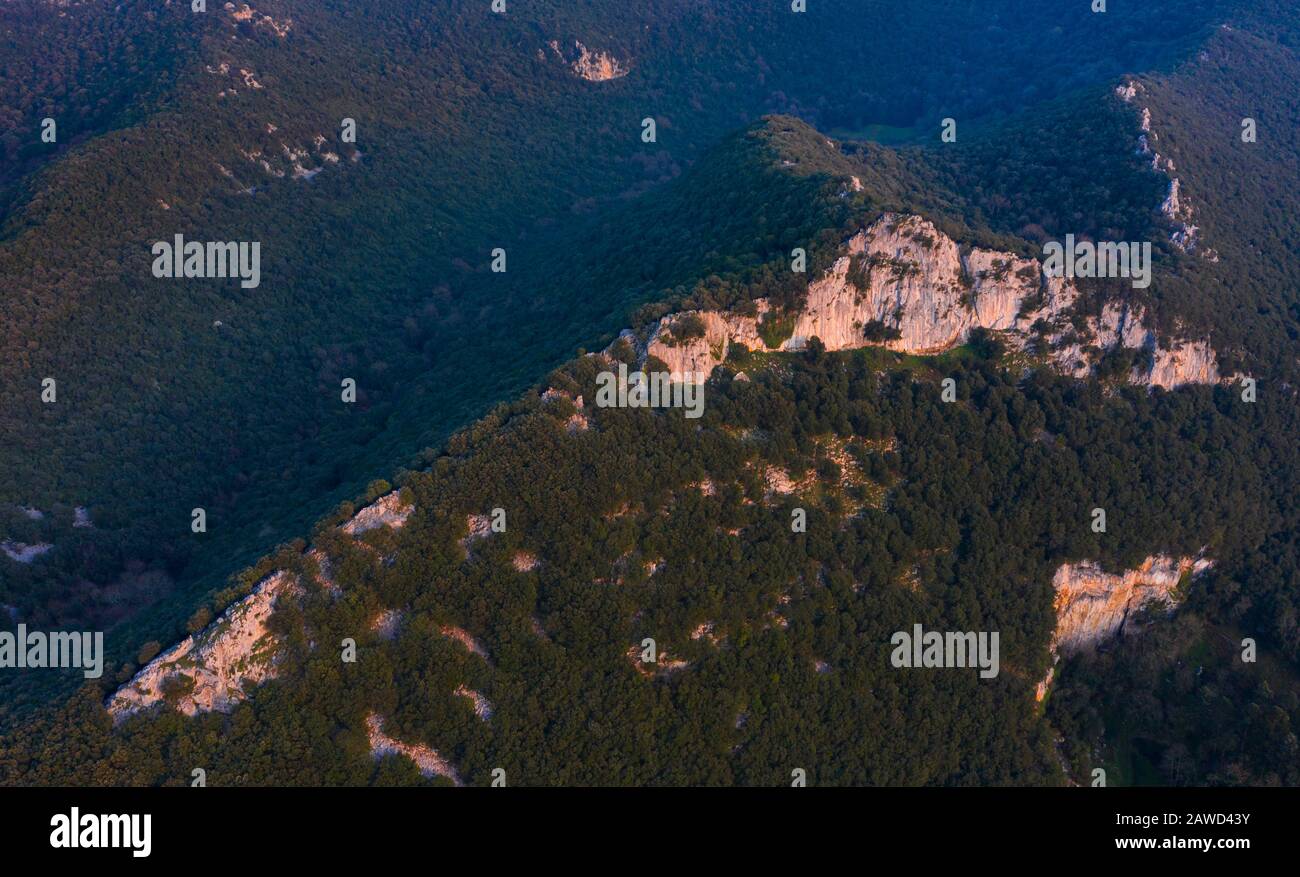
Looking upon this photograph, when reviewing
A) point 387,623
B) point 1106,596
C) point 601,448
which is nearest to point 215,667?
point 387,623

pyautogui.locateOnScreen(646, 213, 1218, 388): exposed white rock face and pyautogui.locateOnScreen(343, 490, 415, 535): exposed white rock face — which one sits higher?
pyautogui.locateOnScreen(646, 213, 1218, 388): exposed white rock face

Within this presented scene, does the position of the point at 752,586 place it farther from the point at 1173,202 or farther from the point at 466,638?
the point at 1173,202

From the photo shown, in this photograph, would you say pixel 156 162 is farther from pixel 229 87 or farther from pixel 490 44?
pixel 490 44

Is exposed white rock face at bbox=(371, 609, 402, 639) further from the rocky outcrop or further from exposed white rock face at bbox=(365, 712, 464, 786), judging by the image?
the rocky outcrop

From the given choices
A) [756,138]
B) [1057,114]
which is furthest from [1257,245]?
[756,138]

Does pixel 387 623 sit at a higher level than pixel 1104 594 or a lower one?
higher

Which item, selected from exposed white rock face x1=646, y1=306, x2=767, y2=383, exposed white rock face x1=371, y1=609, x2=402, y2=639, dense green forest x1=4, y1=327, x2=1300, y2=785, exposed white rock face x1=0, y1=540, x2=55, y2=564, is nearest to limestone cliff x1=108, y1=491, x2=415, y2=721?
dense green forest x1=4, y1=327, x2=1300, y2=785

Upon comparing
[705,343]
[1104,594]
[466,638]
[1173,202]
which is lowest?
[466,638]
